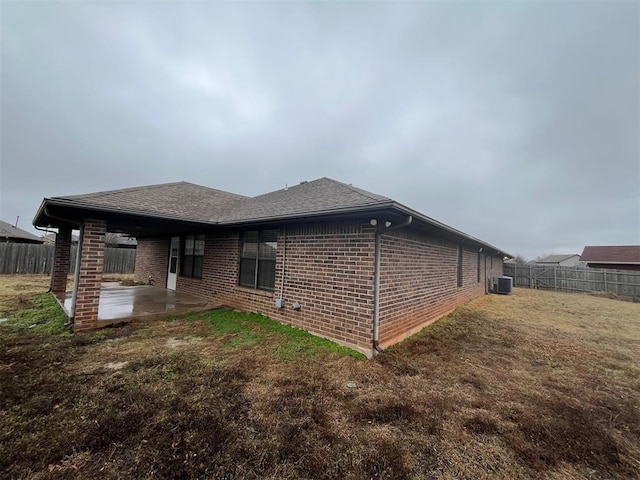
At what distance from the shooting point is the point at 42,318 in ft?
19.1

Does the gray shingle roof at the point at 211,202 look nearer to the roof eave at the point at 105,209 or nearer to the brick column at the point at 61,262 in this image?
the roof eave at the point at 105,209

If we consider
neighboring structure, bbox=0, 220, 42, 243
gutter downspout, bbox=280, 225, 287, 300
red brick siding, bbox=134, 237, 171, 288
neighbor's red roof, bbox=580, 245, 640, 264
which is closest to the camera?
gutter downspout, bbox=280, 225, 287, 300

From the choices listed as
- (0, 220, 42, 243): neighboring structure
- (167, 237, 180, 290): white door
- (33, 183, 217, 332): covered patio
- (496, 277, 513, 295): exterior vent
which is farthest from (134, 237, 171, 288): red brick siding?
(496, 277, 513, 295): exterior vent

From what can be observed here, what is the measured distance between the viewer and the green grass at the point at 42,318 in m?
5.03

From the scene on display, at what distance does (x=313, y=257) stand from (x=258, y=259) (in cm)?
196

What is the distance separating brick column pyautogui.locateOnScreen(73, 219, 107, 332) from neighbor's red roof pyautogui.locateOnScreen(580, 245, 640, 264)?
110 ft

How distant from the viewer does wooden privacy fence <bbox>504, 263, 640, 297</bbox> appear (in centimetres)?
1527

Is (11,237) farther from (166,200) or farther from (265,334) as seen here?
(265,334)

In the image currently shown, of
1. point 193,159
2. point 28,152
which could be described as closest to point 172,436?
point 193,159

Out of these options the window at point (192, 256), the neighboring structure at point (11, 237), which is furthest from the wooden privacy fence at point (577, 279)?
the neighboring structure at point (11, 237)

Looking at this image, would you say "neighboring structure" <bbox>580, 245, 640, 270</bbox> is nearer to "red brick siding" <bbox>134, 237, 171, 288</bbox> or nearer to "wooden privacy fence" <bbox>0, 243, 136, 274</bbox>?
"red brick siding" <bbox>134, 237, 171, 288</bbox>

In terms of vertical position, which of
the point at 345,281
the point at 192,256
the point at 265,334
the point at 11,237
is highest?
the point at 11,237

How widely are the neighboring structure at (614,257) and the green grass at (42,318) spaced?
3407 cm

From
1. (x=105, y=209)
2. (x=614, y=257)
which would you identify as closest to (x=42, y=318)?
(x=105, y=209)
